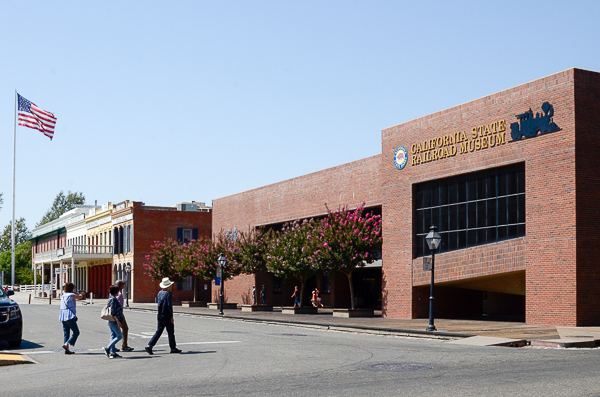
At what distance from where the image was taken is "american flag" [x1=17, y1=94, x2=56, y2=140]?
5338cm

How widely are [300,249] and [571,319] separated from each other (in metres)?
16.7

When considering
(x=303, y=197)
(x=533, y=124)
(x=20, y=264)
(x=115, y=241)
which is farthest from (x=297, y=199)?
(x=20, y=264)

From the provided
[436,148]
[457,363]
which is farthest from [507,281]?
[457,363]

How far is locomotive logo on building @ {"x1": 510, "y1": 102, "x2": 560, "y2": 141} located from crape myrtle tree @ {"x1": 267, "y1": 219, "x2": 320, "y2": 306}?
12.4 metres

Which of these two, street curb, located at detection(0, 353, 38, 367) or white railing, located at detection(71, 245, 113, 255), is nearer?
street curb, located at detection(0, 353, 38, 367)

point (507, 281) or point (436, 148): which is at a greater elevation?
point (436, 148)

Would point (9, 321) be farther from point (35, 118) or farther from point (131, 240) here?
point (131, 240)

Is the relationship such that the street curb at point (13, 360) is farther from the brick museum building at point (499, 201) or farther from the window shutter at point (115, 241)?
the window shutter at point (115, 241)

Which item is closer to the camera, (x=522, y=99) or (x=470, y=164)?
(x=522, y=99)

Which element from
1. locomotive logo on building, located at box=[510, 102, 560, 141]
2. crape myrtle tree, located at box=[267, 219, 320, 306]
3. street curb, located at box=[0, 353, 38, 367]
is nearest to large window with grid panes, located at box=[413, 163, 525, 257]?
locomotive logo on building, located at box=[510, 102, 560, 141]

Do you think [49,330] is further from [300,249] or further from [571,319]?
[571,319]

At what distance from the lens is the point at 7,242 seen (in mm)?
130500

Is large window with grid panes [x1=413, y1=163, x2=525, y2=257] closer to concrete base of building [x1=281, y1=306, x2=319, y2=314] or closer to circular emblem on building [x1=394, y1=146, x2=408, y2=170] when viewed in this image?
circular emblem on building [x1=394, y1=146, x2=408, y2=170]

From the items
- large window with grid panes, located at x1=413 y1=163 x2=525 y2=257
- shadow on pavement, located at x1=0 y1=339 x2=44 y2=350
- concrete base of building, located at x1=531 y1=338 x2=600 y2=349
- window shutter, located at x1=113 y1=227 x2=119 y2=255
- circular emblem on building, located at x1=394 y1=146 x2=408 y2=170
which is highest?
circular emblem on building, located at x1=394 y1=146 x2=408 y2=170
